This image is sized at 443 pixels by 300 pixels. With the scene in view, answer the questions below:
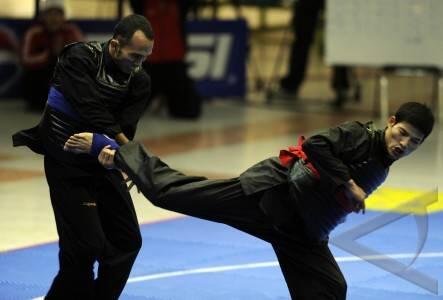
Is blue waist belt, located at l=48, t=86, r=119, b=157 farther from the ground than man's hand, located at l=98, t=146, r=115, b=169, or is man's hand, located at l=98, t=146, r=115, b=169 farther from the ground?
blue waist belt, located at l=48, t=86, r=119, b=157

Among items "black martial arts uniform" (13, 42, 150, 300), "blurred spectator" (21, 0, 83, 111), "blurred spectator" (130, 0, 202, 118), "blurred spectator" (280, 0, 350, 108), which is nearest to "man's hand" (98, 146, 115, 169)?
"black martial arts uniform" (13, 42, 150, 300)

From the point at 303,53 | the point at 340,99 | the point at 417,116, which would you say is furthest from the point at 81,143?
the point at 340,99

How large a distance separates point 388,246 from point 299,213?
3.30 meters

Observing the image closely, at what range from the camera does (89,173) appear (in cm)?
583

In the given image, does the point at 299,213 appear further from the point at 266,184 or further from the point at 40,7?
the point at 40,7

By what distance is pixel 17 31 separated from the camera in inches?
703

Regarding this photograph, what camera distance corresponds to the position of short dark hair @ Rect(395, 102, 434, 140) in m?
5.41

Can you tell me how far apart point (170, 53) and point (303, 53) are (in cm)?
340

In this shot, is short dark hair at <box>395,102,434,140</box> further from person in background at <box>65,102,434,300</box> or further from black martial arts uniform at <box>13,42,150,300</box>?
black martial arts uniform at <box>13,42,150,300</box>

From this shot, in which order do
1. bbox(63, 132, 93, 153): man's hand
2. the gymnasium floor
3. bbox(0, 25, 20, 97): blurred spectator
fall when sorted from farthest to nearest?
bbox(0, 25, 20, 97): blurred spectator < the gymnasium floor < bbox(63, 132, 93, 153): man's hand

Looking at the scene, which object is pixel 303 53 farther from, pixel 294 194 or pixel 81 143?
pixel 81 143

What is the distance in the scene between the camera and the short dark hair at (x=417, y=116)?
541cm

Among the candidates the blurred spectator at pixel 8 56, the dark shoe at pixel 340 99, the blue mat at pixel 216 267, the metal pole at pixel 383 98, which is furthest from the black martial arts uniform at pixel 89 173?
the dark shoe at pixel 340 99

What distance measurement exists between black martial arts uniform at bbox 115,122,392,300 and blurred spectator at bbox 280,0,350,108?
12831mm
